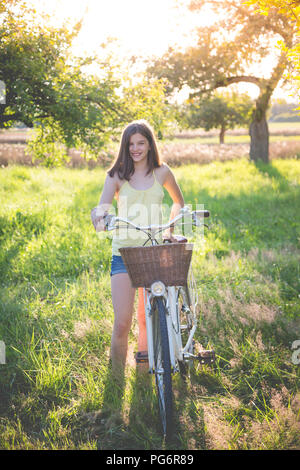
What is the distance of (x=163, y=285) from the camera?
2555 millimetres

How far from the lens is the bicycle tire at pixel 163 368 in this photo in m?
2.54

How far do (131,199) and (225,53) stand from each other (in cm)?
1310

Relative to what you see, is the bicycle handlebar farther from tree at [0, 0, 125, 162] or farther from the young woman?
tree at [0, 0, 125, 162]

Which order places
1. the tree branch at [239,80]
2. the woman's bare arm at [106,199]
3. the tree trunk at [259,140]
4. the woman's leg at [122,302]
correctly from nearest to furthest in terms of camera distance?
the woman's bare arm at [106,199]
the woman's leg at [122,302]
the tree branch at [239,80]
the tree trunk at [259,140]

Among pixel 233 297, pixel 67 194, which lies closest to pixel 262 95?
pixel 67 194

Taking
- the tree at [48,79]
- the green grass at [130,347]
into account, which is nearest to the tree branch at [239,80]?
the tree at [48,79]

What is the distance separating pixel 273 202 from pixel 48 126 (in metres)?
5.80

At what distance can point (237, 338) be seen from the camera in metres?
3.89

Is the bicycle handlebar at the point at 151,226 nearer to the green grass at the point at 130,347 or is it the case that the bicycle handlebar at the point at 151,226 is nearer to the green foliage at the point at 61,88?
the green grass at the point at 130,347

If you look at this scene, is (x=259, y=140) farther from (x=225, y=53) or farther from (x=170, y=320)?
(x=170, y=320)

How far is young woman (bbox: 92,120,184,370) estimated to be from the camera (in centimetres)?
307

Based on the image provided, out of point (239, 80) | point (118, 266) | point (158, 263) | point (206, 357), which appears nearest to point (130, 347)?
point (206, 357)

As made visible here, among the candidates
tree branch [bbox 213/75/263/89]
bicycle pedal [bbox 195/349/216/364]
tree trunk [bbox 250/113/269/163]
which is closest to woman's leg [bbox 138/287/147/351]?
bicycle pedal [bbox 195/349/216/364]

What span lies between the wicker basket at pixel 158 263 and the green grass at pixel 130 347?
1164 mm
